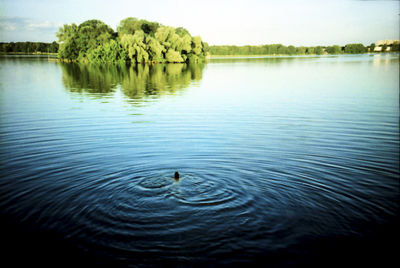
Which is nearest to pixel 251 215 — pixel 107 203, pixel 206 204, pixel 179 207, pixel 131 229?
pixel 206 204

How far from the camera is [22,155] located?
39.4ft

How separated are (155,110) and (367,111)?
598 inches

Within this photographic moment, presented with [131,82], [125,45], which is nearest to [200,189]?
[131,82]

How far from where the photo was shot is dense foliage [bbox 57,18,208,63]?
10206cm

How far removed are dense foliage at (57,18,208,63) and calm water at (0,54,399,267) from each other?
3472 inches

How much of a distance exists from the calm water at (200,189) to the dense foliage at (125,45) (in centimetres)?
8820

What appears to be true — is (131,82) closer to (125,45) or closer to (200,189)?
(200,189)

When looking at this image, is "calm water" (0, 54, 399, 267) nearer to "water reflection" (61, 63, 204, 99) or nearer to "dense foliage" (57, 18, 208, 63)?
"water reflection" (61, 63, 204, 99)

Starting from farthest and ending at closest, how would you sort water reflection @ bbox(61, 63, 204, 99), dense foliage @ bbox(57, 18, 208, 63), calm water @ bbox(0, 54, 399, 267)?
dense foliage @ bbox(57, 18, 208, 63)
water reflection @ bbox(61, 63, 204, 99)
calm water @ bbox(0, 54, 399, 267)

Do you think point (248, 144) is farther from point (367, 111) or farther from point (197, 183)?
point (367, 111)

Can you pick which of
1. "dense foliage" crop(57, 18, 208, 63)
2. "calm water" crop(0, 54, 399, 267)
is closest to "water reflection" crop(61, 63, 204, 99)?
"calm water" crop(0, 54, 399, 267)

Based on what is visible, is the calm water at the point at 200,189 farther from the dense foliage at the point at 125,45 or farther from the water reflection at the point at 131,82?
the dense foliage at the point at 125,45

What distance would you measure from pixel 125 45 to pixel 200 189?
102 m

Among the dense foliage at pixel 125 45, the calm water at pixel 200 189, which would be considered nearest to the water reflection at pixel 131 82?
the calm water at pixel 200 189
